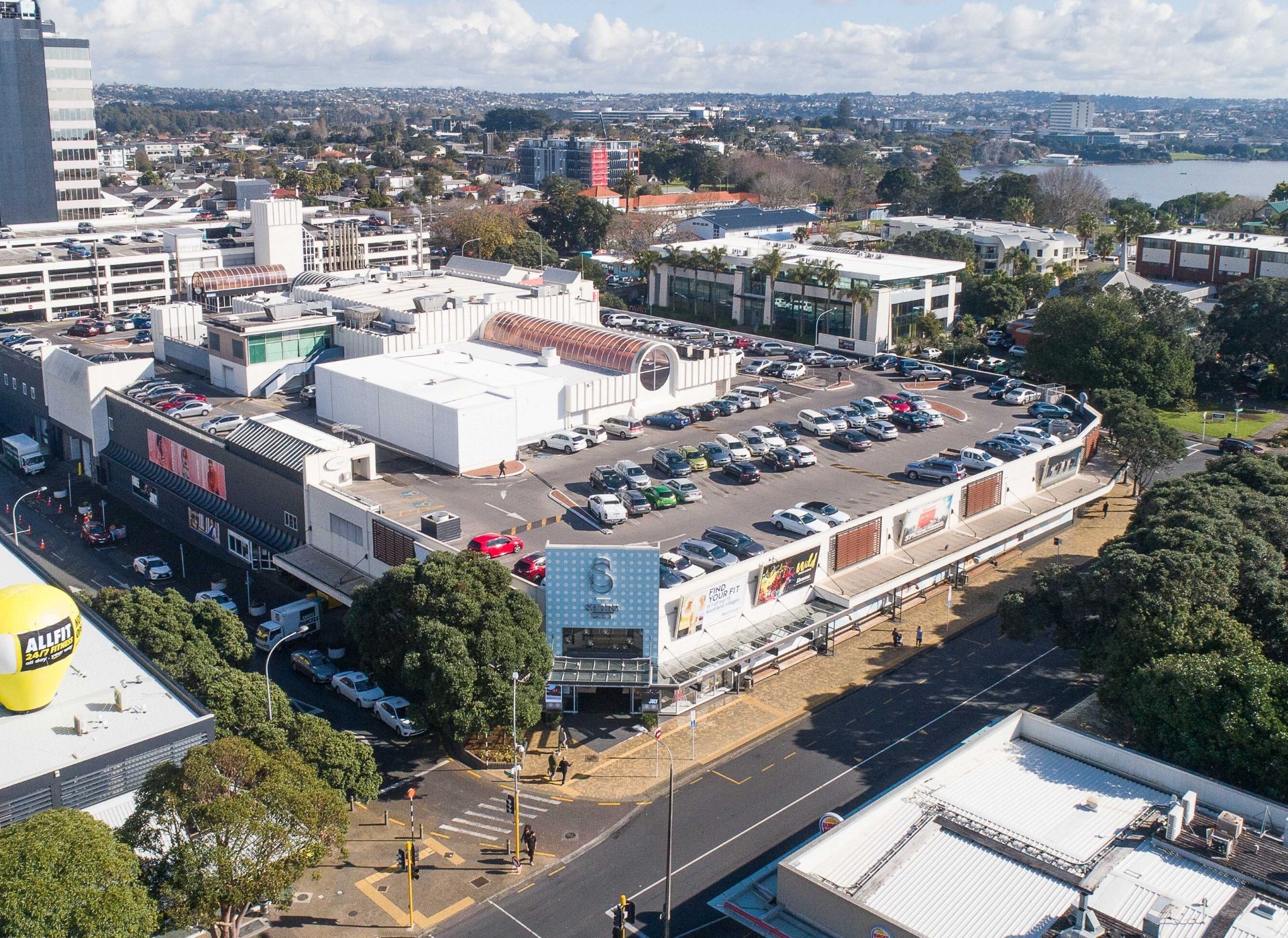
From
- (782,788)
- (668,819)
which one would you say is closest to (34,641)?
(668,819)

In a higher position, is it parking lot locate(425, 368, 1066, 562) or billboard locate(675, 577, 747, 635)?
parking lot locate(425, 368, 1066, 562)

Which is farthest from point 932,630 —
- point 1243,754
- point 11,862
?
point 11,862

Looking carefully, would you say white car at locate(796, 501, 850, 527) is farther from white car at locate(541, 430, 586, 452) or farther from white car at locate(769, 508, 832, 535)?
white car at locate(541, 430, 586, 452)

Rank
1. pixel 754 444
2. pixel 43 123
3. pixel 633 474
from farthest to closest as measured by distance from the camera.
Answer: pixel 43 123 → pixel 754 444 → pixel 633 474

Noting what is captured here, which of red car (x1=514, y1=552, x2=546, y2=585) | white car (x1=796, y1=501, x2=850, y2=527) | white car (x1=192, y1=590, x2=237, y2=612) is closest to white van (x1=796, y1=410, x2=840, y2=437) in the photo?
white car (x1=796, y1=501, x2=850, y2=527)

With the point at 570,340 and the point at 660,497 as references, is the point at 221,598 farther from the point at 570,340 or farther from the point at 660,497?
the point at 570,340

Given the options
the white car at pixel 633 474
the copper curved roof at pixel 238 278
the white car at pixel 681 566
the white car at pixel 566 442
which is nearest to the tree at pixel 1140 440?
the white car at pixel 633 474

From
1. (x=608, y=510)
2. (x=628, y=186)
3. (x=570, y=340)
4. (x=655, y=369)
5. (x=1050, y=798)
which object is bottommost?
(x=1050, y=798)

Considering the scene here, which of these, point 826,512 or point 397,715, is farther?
point 826,512
